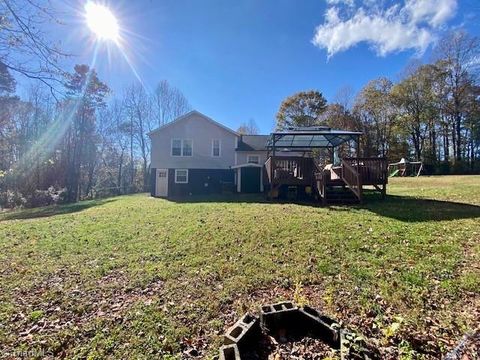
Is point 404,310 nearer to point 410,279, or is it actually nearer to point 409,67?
point 410,279

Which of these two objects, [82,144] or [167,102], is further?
[167,102]

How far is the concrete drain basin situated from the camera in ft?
7.64

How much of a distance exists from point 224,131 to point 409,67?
26.6m

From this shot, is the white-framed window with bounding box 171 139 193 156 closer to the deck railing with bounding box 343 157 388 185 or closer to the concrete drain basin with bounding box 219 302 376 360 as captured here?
the deck railing with bounding box 343 157 388 185

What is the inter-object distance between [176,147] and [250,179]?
6489mm

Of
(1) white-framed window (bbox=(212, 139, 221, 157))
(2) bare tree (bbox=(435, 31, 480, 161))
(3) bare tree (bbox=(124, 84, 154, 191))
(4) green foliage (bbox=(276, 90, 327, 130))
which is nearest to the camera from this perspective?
(1) white-framed window (bbox=(212, 139, 221, 157))

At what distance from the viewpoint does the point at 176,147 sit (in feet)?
65.9

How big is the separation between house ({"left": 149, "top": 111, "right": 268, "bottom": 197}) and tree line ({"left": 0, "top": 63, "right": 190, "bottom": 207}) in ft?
19.9

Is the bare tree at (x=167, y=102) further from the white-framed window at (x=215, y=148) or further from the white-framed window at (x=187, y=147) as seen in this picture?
the white-framed window at (x=215, y=148)

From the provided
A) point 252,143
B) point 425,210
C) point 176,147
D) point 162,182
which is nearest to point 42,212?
point 162,182

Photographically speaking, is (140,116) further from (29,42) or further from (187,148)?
(29,42)

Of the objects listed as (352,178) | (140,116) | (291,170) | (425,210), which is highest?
(140,116)

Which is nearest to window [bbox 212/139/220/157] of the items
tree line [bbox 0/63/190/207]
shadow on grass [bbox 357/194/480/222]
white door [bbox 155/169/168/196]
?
white door [bbox 155/169/168/196]

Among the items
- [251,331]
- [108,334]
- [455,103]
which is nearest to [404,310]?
[251,331]
